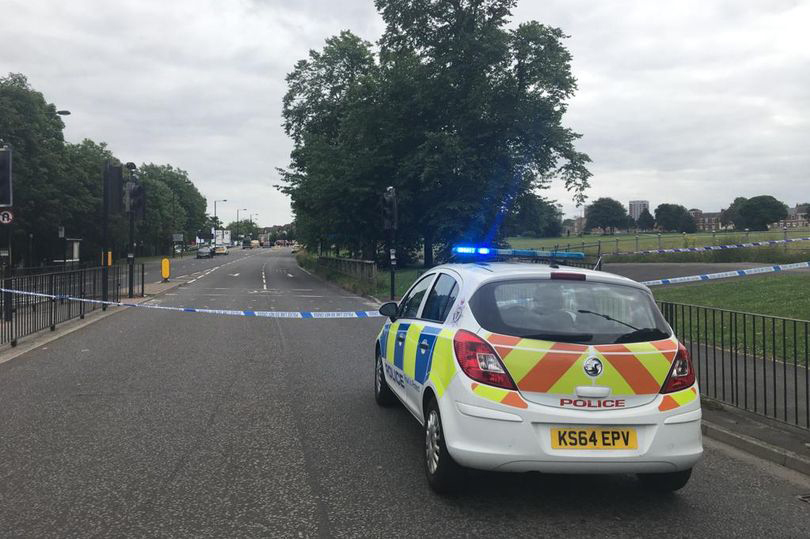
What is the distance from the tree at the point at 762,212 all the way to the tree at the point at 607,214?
1618 inches

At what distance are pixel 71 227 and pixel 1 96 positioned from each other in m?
14.2

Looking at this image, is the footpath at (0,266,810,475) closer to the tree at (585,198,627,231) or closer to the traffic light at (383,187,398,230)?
the traffic light at (383,187,398,230)

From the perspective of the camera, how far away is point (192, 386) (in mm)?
7453

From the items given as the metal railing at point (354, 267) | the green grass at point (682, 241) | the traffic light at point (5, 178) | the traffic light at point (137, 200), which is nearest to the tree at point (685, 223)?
the green grass at point (682, 241)

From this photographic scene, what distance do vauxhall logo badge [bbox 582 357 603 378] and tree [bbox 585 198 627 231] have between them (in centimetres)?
11112

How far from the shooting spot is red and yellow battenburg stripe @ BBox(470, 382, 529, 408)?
3.79 meters

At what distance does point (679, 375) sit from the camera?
4008 millimetres

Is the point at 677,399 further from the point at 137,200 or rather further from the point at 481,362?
the point at 137,200

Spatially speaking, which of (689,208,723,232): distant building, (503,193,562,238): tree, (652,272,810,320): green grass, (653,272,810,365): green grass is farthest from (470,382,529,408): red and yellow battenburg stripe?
(689,208,723,232): distant building

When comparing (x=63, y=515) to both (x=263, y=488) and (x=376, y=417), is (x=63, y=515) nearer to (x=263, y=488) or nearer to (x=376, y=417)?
(x=263, y=488)

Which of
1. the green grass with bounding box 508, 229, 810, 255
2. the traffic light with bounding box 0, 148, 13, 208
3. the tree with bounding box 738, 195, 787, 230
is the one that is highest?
the tree with bounding box 738, 195, 787, 230

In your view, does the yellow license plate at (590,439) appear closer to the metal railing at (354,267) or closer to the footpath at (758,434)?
the footpath at (758,434)

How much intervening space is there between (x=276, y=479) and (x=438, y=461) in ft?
3.83

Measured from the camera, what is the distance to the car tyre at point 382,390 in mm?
6398
